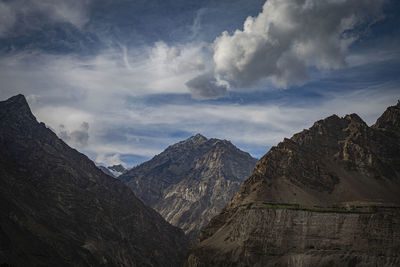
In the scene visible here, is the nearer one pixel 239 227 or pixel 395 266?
pixel 395 266

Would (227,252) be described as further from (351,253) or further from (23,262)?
(23,262)

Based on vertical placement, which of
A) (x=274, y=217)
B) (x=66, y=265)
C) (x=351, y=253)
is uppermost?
(x=274, y=217)

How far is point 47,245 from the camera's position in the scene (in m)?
177

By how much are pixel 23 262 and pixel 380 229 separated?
13437 cm

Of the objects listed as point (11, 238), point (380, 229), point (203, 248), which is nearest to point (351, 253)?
point (380, 229)

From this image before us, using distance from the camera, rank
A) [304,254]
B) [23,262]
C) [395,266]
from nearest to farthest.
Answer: [395,266], [304,254], [23,262]

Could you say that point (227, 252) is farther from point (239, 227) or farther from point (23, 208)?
point (23, 208)

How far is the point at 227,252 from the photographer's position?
170500mm

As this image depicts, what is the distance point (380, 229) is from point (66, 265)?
Answer: 132368 millimetres

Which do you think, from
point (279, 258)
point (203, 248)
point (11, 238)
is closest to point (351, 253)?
point (279, 258)

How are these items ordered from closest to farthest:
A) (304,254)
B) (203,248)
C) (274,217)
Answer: (304,254), (274,217), (203,248)

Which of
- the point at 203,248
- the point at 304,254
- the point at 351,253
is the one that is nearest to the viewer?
the point at 351,253

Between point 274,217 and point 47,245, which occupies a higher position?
point 274,217

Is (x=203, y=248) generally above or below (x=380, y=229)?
below
